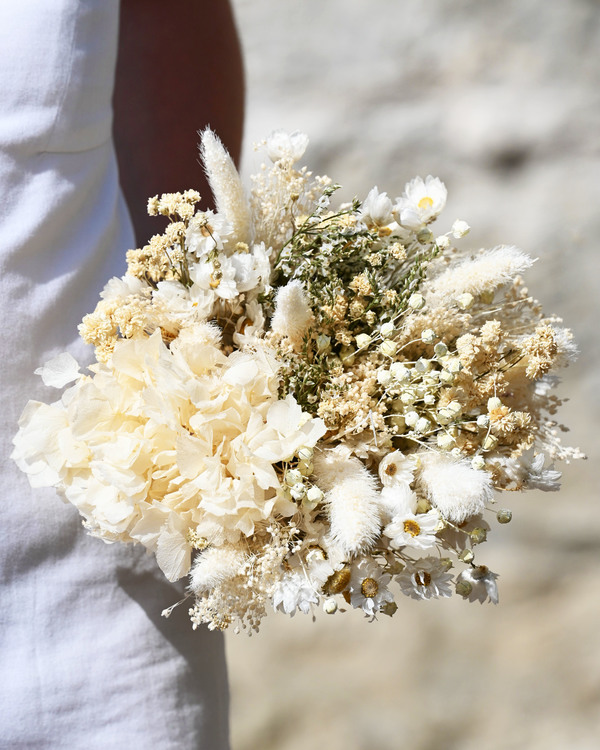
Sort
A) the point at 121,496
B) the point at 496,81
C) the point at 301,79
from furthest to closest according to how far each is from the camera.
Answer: the point at 301,79 < the point at 496,81 < the point at 121,496

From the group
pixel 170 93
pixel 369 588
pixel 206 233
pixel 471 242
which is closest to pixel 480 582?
pixel 369 588

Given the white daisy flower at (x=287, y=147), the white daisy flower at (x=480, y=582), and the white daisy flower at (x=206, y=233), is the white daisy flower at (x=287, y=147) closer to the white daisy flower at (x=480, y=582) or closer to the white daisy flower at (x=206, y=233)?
the white daisy flower at (x=206, y=233)

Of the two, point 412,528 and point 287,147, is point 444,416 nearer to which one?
point 412,528

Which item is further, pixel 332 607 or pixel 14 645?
pixel 14 645

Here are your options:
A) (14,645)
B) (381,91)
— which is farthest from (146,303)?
(381,91)

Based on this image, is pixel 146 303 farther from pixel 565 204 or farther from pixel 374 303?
pixel 565 204

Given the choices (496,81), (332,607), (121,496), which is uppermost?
(496,81)

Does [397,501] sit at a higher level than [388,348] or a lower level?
lower

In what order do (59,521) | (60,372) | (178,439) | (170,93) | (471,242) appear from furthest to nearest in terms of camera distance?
(471,242), (170,93), (59,521), (60,372), (178,439)
